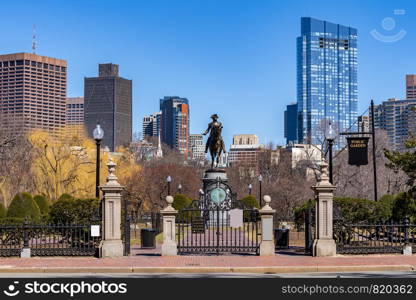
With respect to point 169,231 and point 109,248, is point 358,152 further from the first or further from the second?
point 109,248

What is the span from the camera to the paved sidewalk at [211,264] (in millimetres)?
21000

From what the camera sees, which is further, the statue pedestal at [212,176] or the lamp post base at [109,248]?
the statue pedestal at [212,176]

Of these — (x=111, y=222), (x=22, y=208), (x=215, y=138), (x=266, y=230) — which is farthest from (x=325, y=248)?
(x=215, y=138)

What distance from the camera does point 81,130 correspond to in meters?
77.4

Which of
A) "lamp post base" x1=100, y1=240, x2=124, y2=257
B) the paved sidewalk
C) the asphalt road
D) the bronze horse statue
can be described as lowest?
the asphalt road

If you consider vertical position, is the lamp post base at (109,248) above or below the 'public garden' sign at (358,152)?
below

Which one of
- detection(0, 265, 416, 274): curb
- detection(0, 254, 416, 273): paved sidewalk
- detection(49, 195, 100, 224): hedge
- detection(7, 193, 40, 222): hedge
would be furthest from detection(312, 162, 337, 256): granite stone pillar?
detection(7, 193, 40, 222): hedge

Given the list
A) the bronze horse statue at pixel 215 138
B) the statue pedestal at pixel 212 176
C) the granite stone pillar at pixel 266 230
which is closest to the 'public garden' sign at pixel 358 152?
the granite stone pillar at pixel 266 230

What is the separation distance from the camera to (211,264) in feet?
72.8

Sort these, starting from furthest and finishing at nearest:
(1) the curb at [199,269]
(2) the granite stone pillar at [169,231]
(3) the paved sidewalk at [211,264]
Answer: (2) the granite stone pillar at [169,231] → (3) the paved sidewalk at [211,264] → (1) the curb at [199,269]

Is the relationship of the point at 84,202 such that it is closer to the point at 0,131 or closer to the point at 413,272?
the point at 413,272

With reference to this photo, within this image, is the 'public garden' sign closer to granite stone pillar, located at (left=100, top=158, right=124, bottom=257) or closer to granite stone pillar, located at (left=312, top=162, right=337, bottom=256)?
granite stone pillar, located at (left=312, top=162, right=337, bottom=256)

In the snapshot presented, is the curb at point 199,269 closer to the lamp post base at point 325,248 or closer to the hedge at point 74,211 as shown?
the lamp post base at point 325,248

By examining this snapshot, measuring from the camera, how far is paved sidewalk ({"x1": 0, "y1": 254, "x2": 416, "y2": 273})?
2100 centimetres
